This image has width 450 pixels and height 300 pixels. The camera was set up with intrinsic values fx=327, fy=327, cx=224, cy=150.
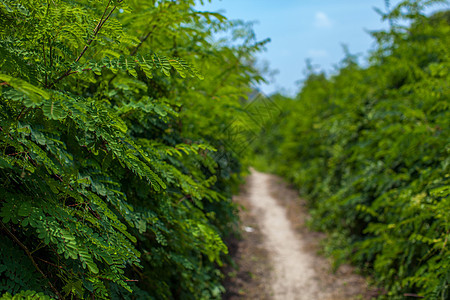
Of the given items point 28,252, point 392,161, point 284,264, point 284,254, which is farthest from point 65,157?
point 284,254

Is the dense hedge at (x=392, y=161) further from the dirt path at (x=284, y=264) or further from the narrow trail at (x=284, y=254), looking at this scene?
the narrow trail at (x=284, y=254)

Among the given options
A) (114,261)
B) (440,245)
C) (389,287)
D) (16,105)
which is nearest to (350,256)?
(389,287)

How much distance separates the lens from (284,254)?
275 inches

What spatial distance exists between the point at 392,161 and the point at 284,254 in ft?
9.80

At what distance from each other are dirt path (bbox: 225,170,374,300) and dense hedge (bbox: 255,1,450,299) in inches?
16.1

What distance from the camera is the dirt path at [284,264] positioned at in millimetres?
5426

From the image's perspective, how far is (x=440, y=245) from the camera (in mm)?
3105

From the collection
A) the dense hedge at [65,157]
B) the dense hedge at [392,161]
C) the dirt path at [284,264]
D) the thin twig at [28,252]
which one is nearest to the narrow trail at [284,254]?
the dirt path at [284,264]

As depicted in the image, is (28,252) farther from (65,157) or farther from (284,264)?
(284,264)

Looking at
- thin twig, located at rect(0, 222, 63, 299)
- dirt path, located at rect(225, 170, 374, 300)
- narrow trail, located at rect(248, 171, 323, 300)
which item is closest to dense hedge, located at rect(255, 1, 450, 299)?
dirt path, located at rect(225, 170, 374, 300)

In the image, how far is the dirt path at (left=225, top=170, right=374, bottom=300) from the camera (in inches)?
214

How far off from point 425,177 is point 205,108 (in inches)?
120

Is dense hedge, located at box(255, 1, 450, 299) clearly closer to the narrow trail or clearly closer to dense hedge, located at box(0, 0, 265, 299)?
the narrow trail

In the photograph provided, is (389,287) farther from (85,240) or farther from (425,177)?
(85,240)
